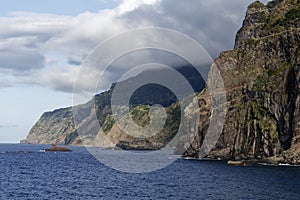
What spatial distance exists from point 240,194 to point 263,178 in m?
31.8

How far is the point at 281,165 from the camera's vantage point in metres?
173

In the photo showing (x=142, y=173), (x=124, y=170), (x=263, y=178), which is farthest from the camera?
(x=124, y=170)

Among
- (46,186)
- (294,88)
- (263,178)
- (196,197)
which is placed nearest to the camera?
(196,197)

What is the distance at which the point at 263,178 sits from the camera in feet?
439

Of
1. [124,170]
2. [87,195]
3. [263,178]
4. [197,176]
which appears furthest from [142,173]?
[87,195]

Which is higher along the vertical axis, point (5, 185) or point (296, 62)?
point (296, 62)

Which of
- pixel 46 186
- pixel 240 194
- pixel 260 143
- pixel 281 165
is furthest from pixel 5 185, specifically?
pixel 260 143

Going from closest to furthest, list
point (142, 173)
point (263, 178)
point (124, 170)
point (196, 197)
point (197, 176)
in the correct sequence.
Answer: point (196, 197) → point (263, 178) → point (197, 176) → point (142, 173) → point (124, 170)

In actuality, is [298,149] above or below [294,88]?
below

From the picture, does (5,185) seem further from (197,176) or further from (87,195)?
(197,176)

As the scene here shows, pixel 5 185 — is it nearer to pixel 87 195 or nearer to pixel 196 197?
pixel 87 195

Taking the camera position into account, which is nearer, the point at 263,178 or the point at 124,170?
the point at 263,178

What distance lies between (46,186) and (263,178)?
5949 cm

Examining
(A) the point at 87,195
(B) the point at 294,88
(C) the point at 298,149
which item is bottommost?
(A) the point at 87,195
